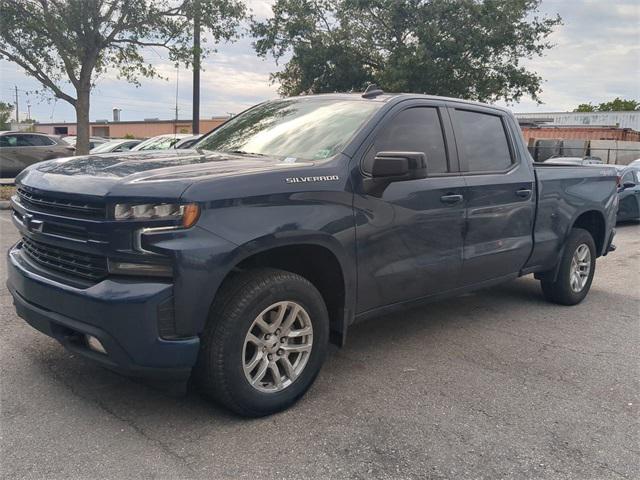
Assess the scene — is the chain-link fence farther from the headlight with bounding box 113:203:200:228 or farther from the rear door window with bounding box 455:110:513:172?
the headlight with bounding box 113:203:200:228

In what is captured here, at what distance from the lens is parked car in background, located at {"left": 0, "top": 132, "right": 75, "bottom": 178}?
1619 cm

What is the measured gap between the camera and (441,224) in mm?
4285

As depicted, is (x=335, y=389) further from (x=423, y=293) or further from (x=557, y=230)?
(x=557, y=230)

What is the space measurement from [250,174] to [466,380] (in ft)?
6.68

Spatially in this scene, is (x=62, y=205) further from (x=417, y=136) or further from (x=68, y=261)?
(x=417, y=136)

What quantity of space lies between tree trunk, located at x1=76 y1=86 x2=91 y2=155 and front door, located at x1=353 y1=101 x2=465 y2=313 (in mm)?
12522

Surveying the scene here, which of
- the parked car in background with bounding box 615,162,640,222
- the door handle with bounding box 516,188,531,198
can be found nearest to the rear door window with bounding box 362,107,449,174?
the door handle with bounding box 516,188,531,198

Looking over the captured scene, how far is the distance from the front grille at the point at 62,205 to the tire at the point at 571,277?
4538 mm

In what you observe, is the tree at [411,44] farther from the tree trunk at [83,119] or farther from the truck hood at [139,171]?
the truck hood at [139,171]

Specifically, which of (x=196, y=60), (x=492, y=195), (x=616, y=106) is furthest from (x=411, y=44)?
(x=616, y=106)

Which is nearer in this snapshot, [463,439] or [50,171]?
[463,439]

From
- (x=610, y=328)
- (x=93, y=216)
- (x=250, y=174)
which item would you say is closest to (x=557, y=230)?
(x=610, y=328)

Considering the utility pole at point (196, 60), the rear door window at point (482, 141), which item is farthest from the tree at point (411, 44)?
the rear door window at point (482, 141)

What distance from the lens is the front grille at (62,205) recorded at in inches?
117
